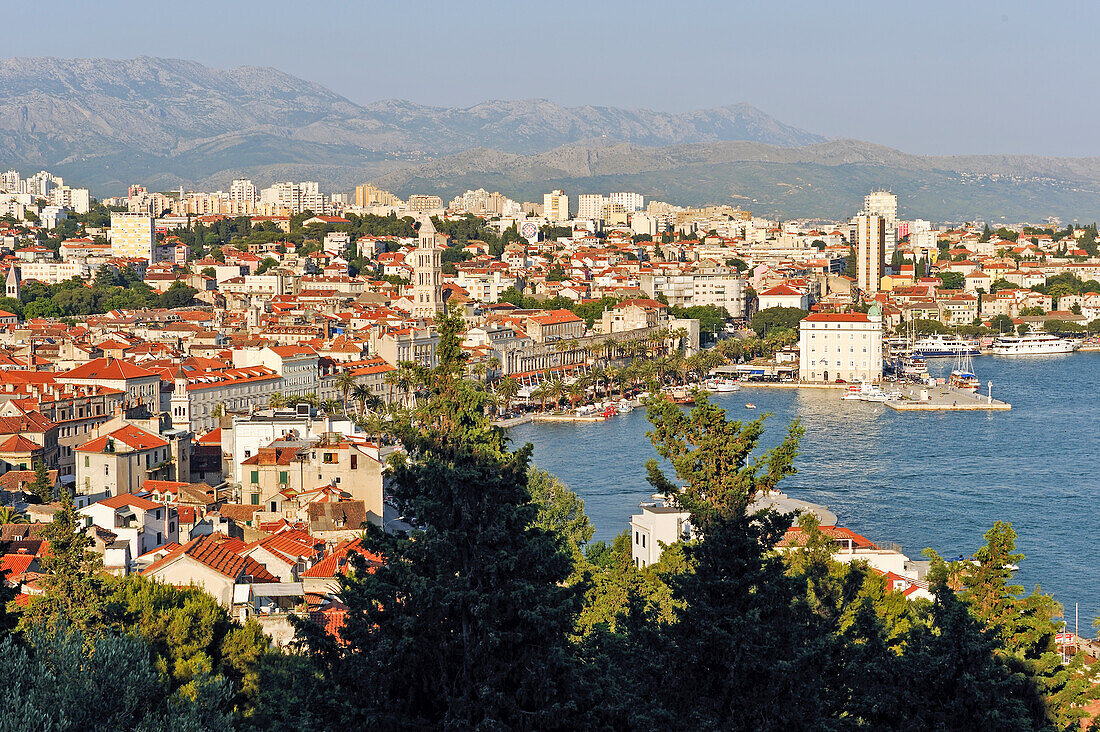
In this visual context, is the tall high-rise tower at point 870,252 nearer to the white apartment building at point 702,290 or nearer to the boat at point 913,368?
the white apartment building at point 702,290

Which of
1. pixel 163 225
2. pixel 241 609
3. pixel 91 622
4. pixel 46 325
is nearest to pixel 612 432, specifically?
pixel 46 325

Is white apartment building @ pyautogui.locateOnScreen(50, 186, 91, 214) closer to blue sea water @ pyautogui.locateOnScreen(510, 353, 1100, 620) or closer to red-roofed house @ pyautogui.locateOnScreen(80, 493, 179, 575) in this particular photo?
blue sea water @ pyautogui.locateOnScreen(510, 353, 1100, 620)

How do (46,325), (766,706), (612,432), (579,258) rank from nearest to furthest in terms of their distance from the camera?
(766,706), (612,432), (46,325), (579,258)

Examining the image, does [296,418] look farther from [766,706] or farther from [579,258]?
[579,258]

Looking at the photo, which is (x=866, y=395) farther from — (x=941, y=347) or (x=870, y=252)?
(x=870, y=252)

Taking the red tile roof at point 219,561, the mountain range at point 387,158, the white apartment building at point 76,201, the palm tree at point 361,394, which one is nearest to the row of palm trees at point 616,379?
the palm tree at point 361,394

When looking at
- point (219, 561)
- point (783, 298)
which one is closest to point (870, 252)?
point (783, 298)

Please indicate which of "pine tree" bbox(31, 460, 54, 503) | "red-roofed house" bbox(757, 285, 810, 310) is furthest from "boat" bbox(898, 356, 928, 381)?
"pine tree" bbox(31, 460, 54, 503)

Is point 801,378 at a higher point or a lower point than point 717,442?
lower
